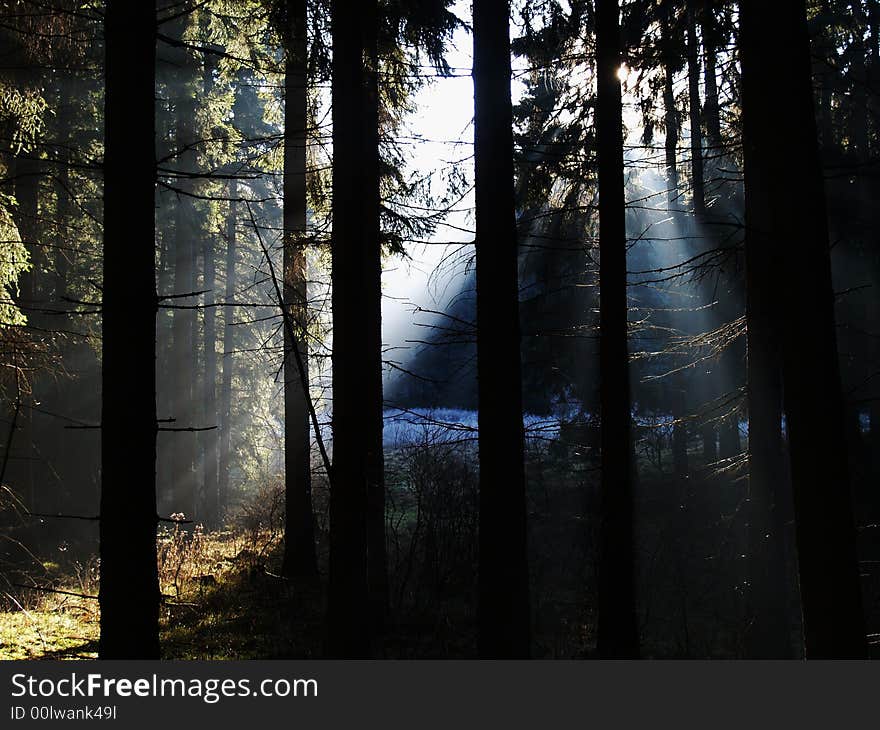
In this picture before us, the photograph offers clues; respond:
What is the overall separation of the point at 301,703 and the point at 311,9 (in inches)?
308

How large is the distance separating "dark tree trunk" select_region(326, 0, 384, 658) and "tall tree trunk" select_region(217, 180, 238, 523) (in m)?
18.8

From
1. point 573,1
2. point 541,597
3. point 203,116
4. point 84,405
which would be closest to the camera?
point 573,1

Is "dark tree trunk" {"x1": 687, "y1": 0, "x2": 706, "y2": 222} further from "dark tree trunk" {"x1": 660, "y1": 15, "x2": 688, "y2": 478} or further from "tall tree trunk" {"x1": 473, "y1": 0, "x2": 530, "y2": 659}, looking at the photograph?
"tall tree trunk" {"x1": 473, "y1": 0, "x2": 530, "y2": 659}

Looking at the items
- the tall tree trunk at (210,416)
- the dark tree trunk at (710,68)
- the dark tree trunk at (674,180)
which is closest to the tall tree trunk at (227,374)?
the tall tree trunk at (210,416)

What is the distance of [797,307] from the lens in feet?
14.8

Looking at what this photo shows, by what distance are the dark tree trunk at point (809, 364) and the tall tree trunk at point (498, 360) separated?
2.31 meters

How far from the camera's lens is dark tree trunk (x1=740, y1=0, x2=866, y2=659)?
4320 millimetres

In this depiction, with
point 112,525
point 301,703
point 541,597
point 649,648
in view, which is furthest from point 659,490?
point 112,525

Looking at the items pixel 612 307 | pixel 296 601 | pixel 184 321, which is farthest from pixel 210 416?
pixel 612 307

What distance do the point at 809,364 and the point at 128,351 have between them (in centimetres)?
489

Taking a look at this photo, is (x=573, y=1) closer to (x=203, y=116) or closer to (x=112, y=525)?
(x=112, y=525)

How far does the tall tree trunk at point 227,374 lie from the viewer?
24.8 m

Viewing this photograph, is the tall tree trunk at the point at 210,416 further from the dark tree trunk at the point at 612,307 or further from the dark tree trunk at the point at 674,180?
the dark tree trunk at the point at 612,307

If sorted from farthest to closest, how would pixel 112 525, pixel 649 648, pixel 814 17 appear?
pixel 814 17 < pixel 649 648 < pixel 112 525
